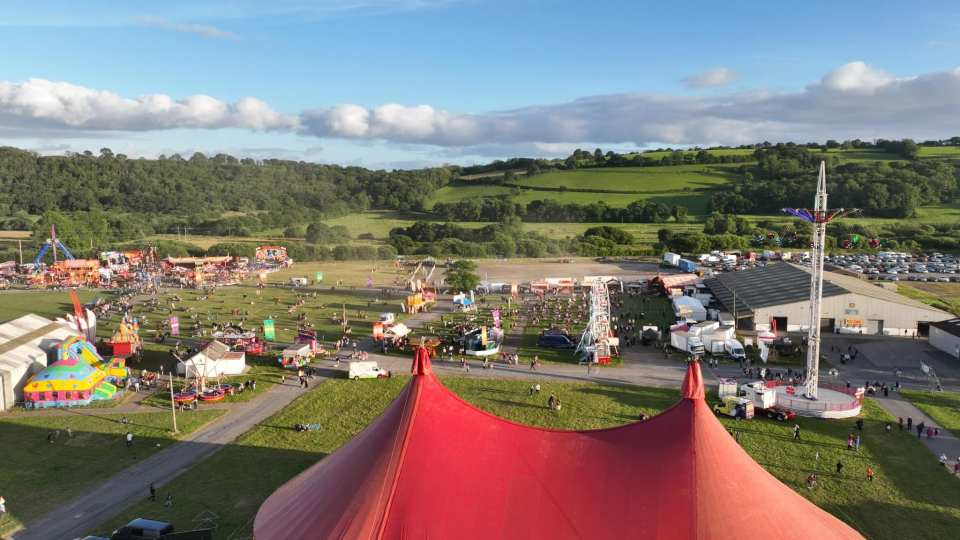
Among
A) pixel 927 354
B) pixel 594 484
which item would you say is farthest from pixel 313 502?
pixel 927 354

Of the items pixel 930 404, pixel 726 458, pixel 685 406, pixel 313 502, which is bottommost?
pixel 930 404

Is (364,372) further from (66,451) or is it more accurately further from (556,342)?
(66,451)

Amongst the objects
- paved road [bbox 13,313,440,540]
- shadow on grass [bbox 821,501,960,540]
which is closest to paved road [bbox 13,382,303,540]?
paved road [bbox 13,313,440,540]

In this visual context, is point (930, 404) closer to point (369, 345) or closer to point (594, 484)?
point (594, 484)

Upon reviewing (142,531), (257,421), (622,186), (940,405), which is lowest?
(940,405)

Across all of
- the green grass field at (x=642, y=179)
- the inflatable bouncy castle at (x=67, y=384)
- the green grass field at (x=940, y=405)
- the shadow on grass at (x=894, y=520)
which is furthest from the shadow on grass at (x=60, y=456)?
the green grass field at (x=642, y=179)

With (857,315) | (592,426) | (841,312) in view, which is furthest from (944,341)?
(592,426)

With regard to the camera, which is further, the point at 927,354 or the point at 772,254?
the point at 772,254
